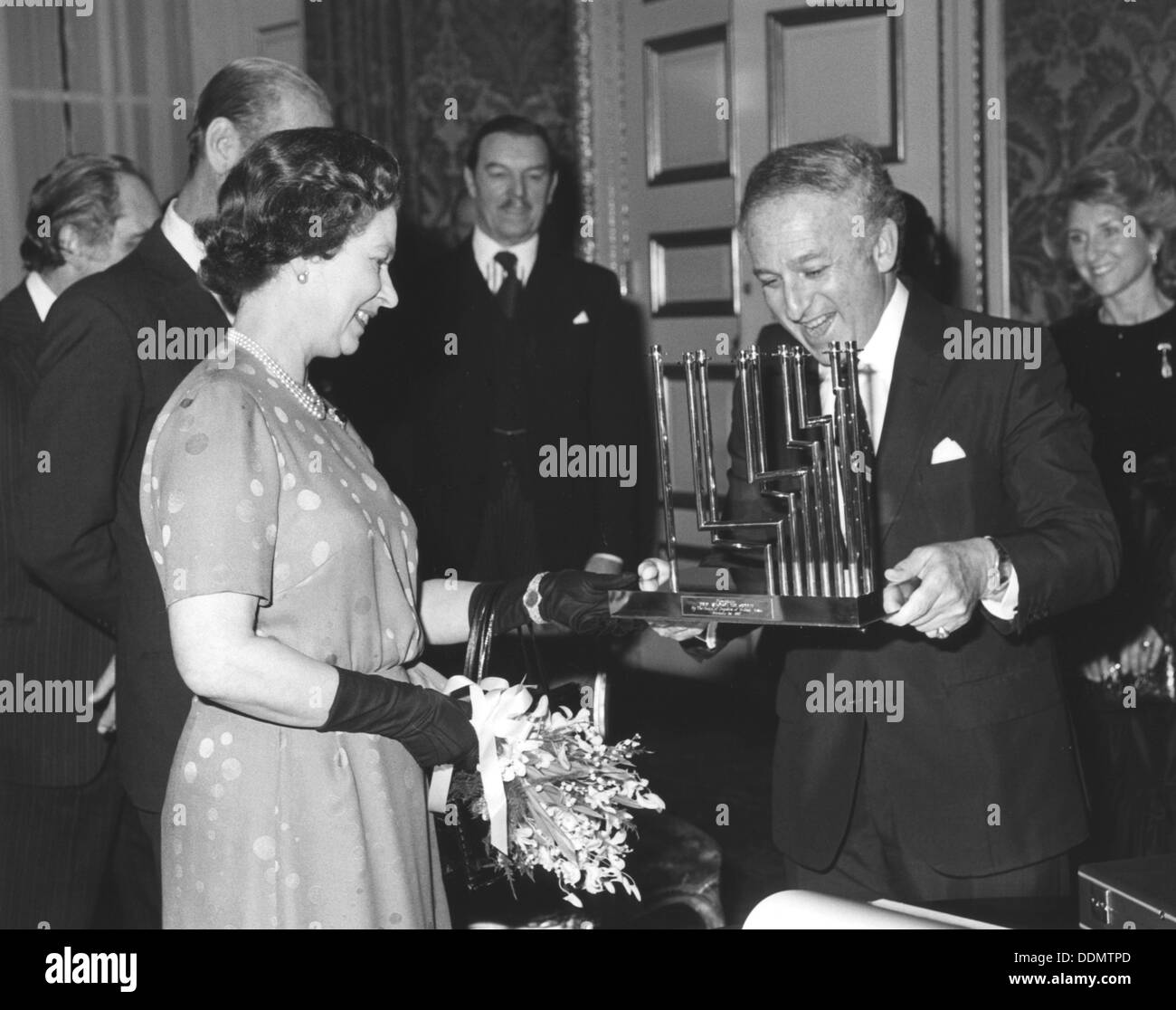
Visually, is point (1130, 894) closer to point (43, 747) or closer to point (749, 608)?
point (749, 608)

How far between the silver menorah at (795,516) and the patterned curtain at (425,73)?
3870mm

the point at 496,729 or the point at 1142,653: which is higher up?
the point at 496,729

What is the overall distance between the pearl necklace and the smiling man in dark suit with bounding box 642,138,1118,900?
0.81 meters

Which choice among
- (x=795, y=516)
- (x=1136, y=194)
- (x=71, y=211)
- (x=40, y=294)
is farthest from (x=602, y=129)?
(x=795, y=516)

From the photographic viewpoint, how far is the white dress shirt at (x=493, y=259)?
4.45m

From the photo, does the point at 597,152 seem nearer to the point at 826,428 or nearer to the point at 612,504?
the point at 612,504

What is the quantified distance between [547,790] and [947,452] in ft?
2.79

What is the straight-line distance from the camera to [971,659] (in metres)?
2.26

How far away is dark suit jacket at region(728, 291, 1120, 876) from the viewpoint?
87.3 inches

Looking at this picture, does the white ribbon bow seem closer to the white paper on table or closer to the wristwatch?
the white paper on table

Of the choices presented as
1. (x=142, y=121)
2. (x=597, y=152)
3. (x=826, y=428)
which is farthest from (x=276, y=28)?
(x=826, y=428)

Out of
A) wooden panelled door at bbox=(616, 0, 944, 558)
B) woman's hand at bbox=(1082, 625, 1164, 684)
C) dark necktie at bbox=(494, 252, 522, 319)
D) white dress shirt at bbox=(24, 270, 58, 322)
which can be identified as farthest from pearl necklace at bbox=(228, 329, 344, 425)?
wooden panelled door at bbox=(616, 0, 944, 558)

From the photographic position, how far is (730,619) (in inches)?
76.1

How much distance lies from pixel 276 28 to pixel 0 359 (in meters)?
3.58
